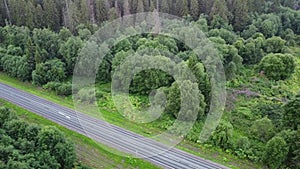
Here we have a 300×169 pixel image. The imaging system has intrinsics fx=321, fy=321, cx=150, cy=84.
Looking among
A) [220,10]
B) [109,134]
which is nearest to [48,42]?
[109,134]

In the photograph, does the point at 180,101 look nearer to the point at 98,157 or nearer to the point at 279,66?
the point at 98,157

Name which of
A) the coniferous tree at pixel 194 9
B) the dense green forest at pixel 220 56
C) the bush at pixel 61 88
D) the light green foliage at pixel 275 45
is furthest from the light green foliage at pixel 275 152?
the coniferous tree at pixel 194 9

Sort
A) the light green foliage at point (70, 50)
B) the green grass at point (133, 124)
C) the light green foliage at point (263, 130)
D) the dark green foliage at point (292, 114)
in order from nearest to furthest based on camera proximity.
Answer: the dark green foliage at point (292, 114) < the green grass at point (133, 124) < the light green foliage at point (263, 130) < the light green foliage at point (70, 50)

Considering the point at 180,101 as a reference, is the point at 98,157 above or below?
below

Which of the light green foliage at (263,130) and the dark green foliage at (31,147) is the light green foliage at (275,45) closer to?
the light green foliage at (263,130)

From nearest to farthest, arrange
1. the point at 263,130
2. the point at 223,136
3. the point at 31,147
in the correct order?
1. the point at 31,147
2. the point at 223,136
3. the point at 263,130

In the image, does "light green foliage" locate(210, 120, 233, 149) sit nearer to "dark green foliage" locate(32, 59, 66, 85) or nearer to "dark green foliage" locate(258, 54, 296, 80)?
"dark green foliage" locate(258, 54, 296, 80)
